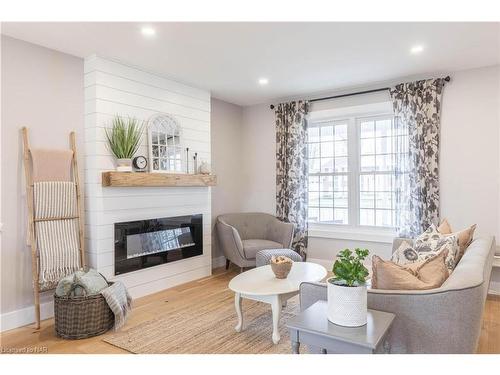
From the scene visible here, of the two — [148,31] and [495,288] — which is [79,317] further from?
[495,288]

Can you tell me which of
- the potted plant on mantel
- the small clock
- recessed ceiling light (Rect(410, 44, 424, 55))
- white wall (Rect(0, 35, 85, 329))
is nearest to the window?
recessed ceiling light (Rect(410, 44, 424, 55))

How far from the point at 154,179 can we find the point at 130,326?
1.54 m

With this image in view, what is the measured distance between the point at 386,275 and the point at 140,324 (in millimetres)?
2244

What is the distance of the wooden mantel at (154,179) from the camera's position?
11.3 ft

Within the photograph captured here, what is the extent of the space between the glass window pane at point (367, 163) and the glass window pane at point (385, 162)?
80mm

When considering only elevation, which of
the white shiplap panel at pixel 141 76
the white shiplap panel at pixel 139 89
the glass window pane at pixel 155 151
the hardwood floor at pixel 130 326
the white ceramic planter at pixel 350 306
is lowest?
the hardwood floor at pixel 130 326

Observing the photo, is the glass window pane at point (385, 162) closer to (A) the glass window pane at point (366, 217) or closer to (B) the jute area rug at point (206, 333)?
(A) the glass window pane at point (366, 217)

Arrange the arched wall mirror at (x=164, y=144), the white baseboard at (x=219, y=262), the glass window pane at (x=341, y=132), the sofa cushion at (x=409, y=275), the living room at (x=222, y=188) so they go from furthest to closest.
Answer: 1. the white baseboard at (x=219, y=262)
2. the glass window pane at (x=341, y=132)
3. the arched wall mirror at (x=164, y=144)
4. the living room at (x=222, y=188)
5. the sofa cushion at (x=409, y=275)

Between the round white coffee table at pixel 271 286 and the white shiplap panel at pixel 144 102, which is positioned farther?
the white shiplap panel at pixel 144 102

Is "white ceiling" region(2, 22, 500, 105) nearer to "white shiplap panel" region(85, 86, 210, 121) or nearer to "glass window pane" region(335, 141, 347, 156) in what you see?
"white shiplap panel" region(85, 86, 210, 121)

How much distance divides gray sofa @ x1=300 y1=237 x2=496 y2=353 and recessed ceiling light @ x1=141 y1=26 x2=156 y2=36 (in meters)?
2.63

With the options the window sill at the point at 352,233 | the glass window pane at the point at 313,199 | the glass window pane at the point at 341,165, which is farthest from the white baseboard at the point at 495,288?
the glass window pane at the point at 313,199

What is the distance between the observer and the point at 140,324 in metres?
3.07

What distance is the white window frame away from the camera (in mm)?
4609
